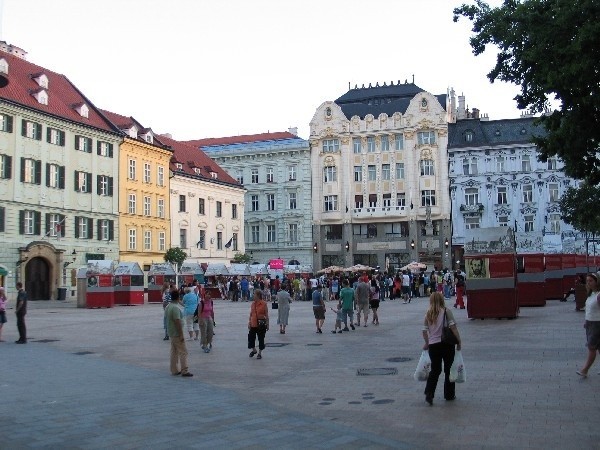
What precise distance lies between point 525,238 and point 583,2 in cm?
5805

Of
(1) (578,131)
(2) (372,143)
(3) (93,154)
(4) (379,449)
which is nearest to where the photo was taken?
(4) (379,449)

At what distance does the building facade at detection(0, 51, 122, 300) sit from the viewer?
46469mm

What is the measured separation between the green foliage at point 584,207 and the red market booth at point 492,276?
577cm

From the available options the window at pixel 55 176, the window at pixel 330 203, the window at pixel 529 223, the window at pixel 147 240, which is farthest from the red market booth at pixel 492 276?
the window at pixel 330 203

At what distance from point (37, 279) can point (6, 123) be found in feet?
36.8

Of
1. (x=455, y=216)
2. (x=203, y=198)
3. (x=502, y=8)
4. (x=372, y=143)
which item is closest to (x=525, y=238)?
(x=455, y=216)

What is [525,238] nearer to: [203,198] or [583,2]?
[203,198]

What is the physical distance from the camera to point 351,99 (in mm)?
78500

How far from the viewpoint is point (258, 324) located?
52.4 feet

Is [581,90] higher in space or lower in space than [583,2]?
lower

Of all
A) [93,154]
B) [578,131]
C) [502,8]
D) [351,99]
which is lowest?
[578,131]

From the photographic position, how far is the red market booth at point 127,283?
44.0 meters

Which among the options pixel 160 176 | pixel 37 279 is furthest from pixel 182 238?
pixel 37 279

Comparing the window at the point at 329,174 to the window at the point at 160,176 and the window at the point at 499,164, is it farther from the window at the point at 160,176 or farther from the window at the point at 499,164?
the window at the point at 160,176
